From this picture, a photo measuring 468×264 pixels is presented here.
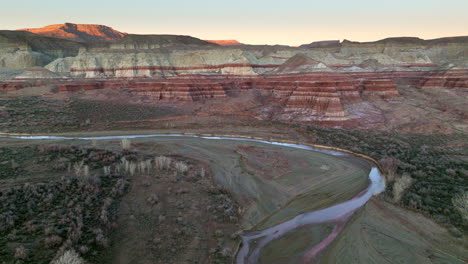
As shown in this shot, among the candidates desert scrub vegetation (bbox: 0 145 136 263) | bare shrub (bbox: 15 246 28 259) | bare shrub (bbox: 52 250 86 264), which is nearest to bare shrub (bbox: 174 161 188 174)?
desert scrub vegetation (bbox: 0 145 136 263)

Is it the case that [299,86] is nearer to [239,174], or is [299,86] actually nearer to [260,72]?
[260,72]

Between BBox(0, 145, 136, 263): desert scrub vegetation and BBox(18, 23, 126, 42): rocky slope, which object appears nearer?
BBox(0, 145, 136, 263): desert scrub vegetation

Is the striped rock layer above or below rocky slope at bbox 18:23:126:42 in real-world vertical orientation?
below

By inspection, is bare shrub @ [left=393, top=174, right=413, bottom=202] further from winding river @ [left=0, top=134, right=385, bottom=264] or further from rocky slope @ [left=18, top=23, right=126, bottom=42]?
rocky slope @ [left=18, top=23, right=126, bottom=42]

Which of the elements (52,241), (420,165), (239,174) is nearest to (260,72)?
(420,165)

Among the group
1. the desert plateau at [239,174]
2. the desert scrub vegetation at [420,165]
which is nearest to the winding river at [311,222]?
the desert plateau at [239,174]
